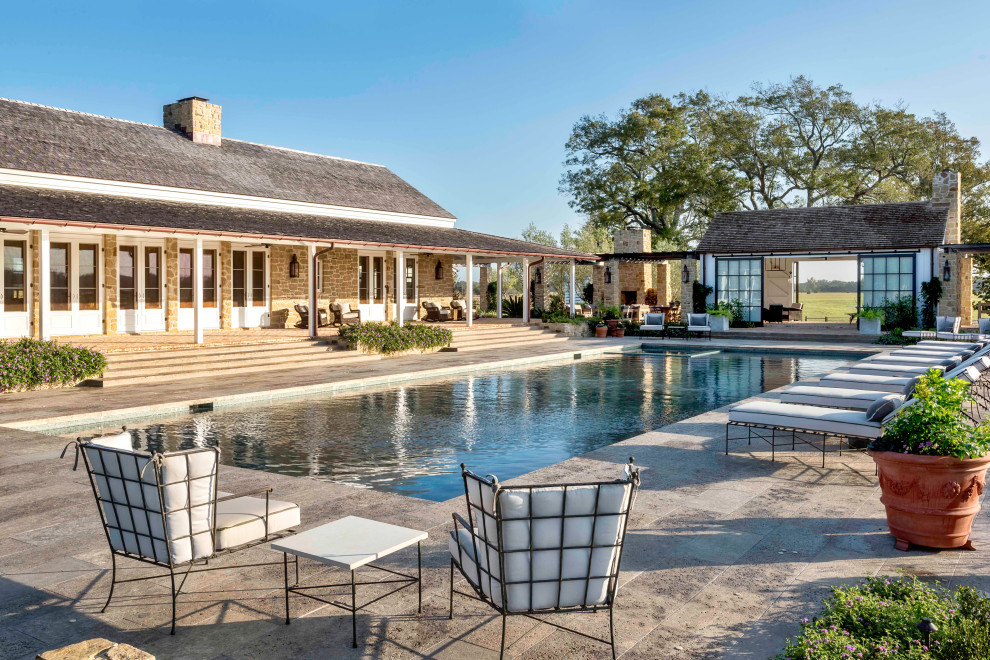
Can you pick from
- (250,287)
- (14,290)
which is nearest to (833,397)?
(14,290)

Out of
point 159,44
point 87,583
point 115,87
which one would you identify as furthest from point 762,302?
point 115,87

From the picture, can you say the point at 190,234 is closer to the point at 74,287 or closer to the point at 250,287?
the point at 74,287

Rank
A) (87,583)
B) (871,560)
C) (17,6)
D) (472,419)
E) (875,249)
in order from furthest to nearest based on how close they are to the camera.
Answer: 1. (17,6)
2. (875,249)
3. (472,419)
4. (871,560)
5. (87,583)

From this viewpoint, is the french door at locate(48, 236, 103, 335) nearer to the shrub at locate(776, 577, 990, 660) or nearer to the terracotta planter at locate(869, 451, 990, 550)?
the terracotta planter at locate(869, 451, 990, 550)

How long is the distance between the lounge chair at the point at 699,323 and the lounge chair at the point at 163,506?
69.1ft

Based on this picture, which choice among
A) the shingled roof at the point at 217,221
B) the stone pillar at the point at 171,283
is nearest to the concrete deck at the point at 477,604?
the shingled roof at the point at 217,221

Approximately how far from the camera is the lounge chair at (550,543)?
306 cm

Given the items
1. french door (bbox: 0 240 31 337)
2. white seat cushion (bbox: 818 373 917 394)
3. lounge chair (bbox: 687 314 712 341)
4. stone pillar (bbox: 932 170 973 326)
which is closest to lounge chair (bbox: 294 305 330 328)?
french door (bbox: 0 240 31 337)

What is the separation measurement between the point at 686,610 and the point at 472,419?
267 inches

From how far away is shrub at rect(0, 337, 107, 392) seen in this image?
1181 centimetres

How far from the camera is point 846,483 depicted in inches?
247

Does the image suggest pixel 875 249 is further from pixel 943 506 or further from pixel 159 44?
pixel 159 44

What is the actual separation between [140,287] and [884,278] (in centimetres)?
2271

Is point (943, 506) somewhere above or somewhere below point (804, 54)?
below
